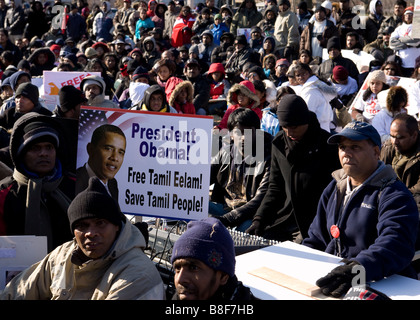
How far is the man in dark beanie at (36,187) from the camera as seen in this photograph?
4.56 metres

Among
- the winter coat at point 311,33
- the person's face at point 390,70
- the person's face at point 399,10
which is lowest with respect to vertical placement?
the person's face at point 390,70

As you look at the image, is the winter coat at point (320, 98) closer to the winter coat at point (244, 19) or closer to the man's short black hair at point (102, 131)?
the man's short black hair at point (102, 131)

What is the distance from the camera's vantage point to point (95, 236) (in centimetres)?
371

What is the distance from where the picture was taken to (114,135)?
18.7 feet

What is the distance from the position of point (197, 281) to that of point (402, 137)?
3.39 meters

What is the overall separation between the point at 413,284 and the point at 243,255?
3.59ft

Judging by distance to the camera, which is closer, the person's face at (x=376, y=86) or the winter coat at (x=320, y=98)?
the winter coat at (x=320, y=98)

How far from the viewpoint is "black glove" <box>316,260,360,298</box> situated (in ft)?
11.7

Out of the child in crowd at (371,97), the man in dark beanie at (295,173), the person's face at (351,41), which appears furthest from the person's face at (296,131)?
the person's face at (351,41)

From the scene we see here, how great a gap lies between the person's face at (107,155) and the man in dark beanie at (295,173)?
1.33 m

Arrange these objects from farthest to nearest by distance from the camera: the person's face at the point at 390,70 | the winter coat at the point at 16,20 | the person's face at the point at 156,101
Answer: the winter coat at the point at 16,20
the person's face at the point at 390,70
the person's face at the point at 156,101

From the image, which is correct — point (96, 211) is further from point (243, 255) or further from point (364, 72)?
point (364, 72)

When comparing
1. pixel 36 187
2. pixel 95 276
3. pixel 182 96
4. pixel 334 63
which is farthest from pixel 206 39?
pixel 95 276

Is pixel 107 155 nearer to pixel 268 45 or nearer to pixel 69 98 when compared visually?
pixel 69 98
